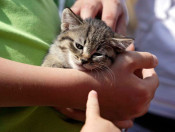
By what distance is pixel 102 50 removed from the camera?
960 millimetres

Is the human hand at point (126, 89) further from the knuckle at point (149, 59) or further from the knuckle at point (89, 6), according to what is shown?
the knuckle at point (89, 6)

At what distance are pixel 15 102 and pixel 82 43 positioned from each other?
15.1 inches

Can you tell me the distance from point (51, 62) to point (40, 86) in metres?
0.30

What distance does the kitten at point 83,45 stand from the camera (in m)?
0.92

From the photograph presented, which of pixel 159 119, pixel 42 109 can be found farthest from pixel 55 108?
pixel 159 119

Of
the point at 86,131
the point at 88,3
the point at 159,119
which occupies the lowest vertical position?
the point at 159,119

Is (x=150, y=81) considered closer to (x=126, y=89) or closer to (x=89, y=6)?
(x=126, y=89)

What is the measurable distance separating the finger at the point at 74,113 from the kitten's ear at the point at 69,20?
0.37 metres

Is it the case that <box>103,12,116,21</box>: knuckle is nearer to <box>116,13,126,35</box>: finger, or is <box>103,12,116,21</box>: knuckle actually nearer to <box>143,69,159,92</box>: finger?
<box>116,13,126,35</box>: finger

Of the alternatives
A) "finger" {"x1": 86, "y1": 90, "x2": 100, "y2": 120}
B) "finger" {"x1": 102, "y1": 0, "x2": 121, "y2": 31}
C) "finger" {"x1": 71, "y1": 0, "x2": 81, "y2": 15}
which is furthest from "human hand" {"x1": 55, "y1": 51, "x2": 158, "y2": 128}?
"finger" {"x1": 71, "y1": 0, "x2": 81, "y2": 15}

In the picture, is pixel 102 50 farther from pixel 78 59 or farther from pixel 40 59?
pixel 40 59

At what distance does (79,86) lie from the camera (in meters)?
0.79

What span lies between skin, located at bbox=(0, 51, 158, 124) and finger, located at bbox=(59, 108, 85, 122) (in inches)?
1.4

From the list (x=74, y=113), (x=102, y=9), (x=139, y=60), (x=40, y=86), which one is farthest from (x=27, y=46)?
(x=102, y=9)
